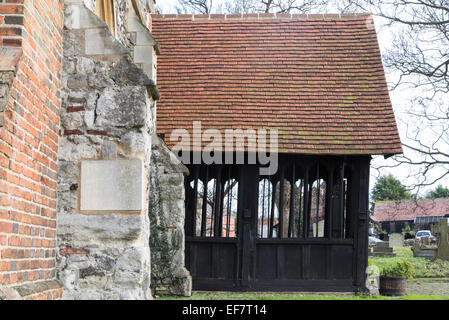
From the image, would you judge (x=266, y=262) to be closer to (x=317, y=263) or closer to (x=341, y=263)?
(x=317, y=263)

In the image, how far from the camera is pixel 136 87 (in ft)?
17.3

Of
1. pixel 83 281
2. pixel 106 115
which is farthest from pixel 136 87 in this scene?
pixel 83 281

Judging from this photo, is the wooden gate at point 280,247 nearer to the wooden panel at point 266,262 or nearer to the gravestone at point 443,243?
the wooden panel at point 266,262

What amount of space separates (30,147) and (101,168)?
723 millimetres

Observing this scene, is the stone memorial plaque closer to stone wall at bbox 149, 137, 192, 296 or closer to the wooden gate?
stone wall at bbox 149, 137, 192, 296

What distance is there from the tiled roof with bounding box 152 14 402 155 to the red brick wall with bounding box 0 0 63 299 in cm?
612

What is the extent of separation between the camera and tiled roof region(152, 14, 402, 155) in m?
11.5

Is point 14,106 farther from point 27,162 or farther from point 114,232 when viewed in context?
point 114,232

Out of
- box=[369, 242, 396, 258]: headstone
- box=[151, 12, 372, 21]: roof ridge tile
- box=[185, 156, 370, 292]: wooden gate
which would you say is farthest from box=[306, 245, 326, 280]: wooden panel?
box=[369, 242, 396, 258]: headstone

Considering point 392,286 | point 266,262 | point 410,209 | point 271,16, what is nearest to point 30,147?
point 266,262

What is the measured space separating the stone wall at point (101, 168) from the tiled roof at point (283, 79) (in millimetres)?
5841

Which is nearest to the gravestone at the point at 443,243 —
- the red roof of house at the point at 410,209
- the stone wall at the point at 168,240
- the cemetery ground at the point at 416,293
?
the cemetery ground at the point at 416,293

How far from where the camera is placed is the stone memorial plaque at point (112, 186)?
512 cm

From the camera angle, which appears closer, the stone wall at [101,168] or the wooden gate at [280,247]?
the stone wall at [101,168]
